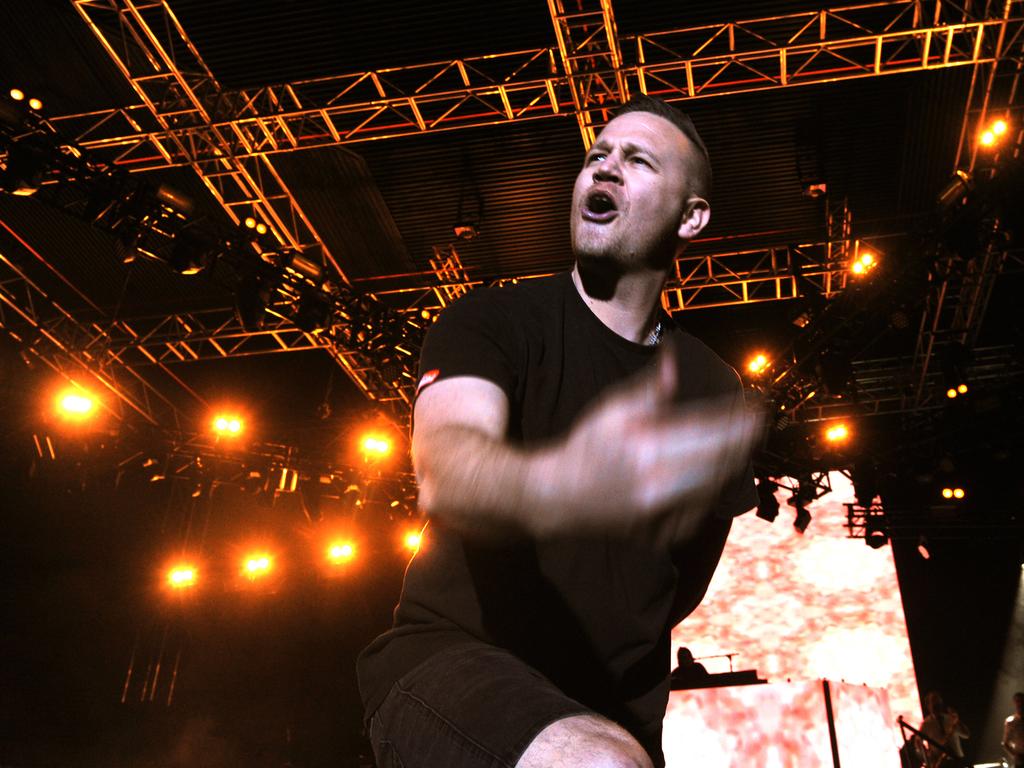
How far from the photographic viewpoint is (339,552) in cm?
1502

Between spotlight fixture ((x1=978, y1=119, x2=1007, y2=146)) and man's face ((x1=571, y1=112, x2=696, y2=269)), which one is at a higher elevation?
spotlight fixture ((x1=978, y1=119, x2=1007, y2=146))

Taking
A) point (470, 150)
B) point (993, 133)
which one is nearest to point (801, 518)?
point (993, 133)

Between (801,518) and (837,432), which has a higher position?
(837,432)

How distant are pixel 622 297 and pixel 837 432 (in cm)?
1147

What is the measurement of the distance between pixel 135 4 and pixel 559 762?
28.9 feet

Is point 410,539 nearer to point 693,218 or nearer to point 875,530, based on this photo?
point 875,530

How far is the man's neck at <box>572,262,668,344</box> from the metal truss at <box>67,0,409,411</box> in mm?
7717

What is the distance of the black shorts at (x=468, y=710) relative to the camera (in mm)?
1130

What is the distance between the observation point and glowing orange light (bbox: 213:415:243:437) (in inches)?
512

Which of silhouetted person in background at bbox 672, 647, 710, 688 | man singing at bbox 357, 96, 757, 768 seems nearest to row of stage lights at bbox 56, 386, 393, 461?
silhouetted person in background at bbox 672, 647, 710, 688

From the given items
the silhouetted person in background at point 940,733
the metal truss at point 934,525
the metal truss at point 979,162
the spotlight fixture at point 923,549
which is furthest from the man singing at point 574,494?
the spotlight fixture at point 923,549

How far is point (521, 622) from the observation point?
139cm

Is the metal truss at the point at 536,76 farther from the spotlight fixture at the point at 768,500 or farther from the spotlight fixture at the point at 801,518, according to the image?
the spotlight fixture at the point at 801,518

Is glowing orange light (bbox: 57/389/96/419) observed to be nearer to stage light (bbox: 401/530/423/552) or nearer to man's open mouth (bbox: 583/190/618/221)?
stage light (bbox: 401/530/423/552)
